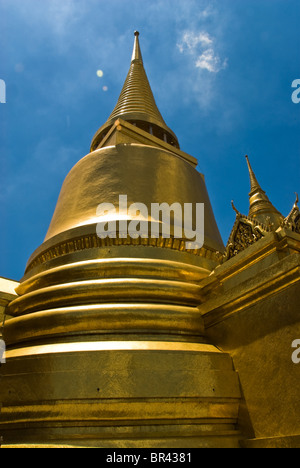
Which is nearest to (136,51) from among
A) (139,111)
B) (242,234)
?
(139,111)

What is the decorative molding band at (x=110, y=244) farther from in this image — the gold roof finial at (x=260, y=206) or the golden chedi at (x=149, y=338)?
the gold roof finial at (x=260, y=206)

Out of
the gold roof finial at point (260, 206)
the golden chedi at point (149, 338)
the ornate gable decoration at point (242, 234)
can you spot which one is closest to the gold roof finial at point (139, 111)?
the gold roof finial at point (260, 206)

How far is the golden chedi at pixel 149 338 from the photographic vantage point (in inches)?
109

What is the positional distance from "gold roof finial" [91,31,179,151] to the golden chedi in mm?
3875

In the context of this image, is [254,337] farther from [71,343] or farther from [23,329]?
[23,329]

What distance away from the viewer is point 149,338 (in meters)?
3.37

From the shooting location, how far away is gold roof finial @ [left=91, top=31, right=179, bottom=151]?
8.32m

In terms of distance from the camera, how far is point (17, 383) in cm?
301

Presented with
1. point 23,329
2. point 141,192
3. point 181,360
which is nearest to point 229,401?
point 181,360

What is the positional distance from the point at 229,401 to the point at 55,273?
240 cm

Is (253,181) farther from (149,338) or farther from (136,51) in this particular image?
(136,51)

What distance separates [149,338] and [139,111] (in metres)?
6.66

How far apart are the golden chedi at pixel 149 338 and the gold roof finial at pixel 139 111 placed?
3.87 m

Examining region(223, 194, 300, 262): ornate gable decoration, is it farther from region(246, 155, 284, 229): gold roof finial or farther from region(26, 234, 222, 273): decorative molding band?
region(246, 155, 284, 229): gold roof finial
